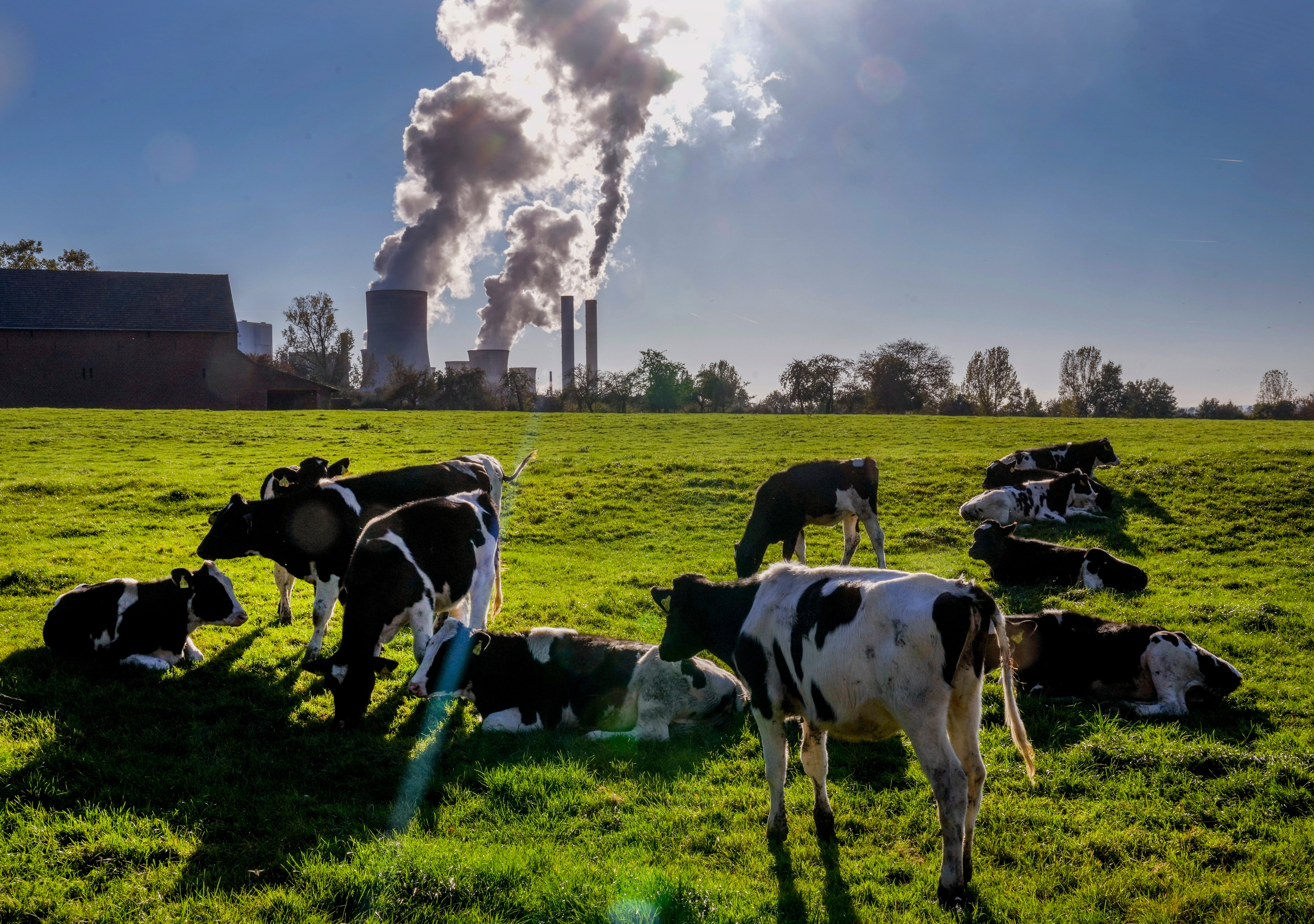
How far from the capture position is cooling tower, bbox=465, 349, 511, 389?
259ft

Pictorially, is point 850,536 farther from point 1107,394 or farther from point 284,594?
point 1107,394

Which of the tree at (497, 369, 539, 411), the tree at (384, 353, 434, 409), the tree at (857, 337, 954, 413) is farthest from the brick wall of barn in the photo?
the tree at (857, 337, 954, 413)

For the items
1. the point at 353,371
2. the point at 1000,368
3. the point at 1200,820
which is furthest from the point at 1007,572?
the point at 353,371

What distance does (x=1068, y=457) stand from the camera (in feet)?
70.1

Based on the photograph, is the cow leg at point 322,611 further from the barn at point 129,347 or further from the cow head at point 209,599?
the barn at point 129,347

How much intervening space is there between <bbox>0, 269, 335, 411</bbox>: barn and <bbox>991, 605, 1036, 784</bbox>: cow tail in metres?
63.9

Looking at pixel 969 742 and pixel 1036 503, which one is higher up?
pixel 1036 503

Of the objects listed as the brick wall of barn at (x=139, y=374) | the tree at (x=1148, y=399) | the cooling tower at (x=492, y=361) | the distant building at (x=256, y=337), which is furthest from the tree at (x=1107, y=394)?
the distant building at (x=256, y=337)

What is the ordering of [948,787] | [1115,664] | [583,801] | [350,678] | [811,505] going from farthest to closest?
[811,505] < [1115,664] < [350,678] < [583,801] < [948,787]

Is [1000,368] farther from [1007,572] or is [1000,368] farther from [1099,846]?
[1099,846]

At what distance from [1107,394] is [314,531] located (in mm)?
89167

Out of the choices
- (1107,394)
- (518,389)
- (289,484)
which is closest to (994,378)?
(1107,394)

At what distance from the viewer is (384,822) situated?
5188mm

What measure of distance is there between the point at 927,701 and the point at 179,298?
71336 millimetres
